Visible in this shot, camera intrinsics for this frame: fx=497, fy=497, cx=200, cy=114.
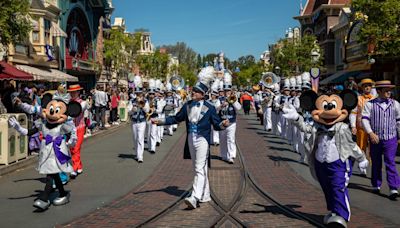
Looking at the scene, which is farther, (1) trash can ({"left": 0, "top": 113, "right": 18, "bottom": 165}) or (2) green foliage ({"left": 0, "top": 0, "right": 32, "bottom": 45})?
(2) green foliage ({"left": 0, "top": 0, "right": 32, "bottom": 45})

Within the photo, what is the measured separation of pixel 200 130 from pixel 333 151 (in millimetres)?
2103

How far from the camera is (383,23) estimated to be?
19766 mm

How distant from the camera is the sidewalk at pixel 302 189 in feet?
21.5

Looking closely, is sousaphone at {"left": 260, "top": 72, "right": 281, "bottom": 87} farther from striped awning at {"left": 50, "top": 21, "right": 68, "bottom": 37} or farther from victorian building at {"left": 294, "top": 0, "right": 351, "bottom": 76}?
victorian building at {"left": 294, "top": 0, "right": 351, "bottom": 76}

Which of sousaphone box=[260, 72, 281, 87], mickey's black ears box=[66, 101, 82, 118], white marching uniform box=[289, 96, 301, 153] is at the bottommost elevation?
white marching uniform box=[289, 96, 301, 153]

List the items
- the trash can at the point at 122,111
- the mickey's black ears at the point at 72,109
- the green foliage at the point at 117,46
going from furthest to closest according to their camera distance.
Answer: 1. the green foliage at the point at 117,46
2. the trash can at the point at 122,111
3. the mickey's black ears at the point at 72,109

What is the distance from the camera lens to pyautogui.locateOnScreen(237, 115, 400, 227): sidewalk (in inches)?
258

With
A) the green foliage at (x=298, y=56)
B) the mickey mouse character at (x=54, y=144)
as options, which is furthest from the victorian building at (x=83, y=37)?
the mickey mouse character at (x=54, y=144)

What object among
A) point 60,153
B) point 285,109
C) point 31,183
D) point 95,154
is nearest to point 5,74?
point 95,154

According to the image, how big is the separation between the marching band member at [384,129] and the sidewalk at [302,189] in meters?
0.41

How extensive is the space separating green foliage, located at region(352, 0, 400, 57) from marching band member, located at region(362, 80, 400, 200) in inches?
487

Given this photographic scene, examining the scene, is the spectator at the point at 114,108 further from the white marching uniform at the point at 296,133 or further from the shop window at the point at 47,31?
the white marching uniform at the point at 296,133

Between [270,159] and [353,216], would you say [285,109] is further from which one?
[270,159]

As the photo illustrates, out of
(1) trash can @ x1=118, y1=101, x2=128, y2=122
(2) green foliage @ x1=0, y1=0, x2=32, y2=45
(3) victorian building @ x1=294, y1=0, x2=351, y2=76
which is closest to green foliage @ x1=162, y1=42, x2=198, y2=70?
(3) victorian building @ x1=294, y1=0, x2=351, y2=76
